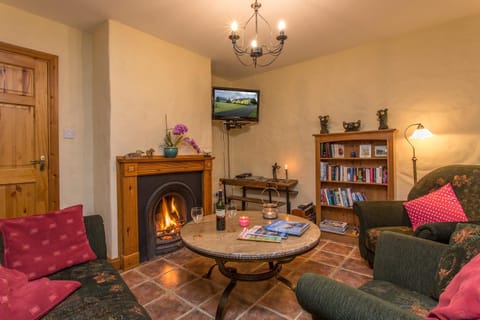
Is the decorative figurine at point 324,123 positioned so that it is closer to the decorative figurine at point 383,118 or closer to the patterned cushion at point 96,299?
the decorative figurine at point 383,118

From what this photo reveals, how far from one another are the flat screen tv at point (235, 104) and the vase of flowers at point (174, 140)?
70cm

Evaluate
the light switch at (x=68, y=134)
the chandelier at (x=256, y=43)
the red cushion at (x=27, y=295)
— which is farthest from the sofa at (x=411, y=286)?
the light switch at (x=68, y=134)

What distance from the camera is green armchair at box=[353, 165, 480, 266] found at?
2090 millimetres

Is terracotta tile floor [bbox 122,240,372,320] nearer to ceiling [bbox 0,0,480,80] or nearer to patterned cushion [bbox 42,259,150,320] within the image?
patterned cushion [bbox 42,259,150,320]

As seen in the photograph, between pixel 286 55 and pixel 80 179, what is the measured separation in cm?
307

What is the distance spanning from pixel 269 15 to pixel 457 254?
2.41 meters

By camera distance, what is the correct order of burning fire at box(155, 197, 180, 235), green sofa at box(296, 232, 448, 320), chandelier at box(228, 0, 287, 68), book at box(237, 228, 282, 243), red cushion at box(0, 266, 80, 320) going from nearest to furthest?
green sofa at box(296, 232, 448, 320) < red cushion at box(0, 266, 80, 320) < book at box(237, 228, 282, 243) < chandelier at box(228, 0, 287, 68) < burning fire at box(155, 197, 180, 235)

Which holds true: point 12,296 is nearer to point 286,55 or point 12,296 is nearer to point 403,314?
point 403,314

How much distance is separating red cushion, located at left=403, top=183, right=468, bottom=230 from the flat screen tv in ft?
8.21

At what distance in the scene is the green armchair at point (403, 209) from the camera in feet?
6.86

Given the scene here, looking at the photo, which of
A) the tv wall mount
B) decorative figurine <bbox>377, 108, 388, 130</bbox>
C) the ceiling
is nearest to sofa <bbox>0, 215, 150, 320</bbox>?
the ceiling

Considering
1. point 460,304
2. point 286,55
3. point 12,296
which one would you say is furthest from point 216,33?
point 460,304

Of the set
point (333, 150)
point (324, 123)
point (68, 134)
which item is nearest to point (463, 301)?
point (333, 150)

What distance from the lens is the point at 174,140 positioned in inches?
121
